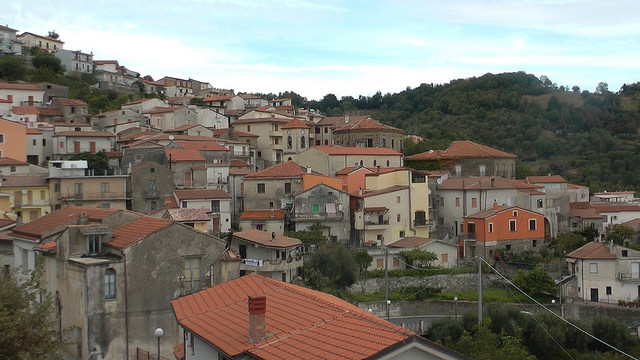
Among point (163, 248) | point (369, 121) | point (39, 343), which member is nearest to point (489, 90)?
point (369, 121)

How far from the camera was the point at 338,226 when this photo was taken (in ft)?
163

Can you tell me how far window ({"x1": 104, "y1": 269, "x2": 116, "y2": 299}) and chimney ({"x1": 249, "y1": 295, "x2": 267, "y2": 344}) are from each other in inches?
396

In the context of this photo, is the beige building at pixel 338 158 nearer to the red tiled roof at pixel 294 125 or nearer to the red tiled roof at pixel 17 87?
the red tiled roof at pixel 294 125

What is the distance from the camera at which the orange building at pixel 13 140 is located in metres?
57.6

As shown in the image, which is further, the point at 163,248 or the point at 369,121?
the point at 369,121

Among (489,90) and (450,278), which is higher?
(489,90)

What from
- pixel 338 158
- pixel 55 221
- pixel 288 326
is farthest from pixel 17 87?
pixel 288 326

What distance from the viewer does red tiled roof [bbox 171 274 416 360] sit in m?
12.8

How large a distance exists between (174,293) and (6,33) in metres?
94.1

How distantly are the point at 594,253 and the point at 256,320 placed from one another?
38687 mm

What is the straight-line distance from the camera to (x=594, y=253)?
47.7m

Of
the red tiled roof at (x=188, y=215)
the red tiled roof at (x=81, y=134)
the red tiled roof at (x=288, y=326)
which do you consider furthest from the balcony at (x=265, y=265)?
the red tiled roof at (x=81, y=134)

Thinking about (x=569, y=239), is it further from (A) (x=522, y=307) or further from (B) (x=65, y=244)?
(B) (x=65, y=244)

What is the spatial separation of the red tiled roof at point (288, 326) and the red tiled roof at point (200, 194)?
2912cm
